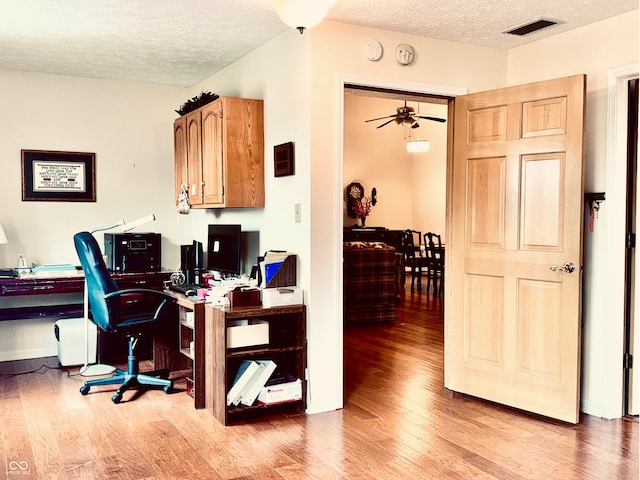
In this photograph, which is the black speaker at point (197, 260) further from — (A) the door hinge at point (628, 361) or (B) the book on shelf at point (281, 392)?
(A) the door hinge at point (628, 361)

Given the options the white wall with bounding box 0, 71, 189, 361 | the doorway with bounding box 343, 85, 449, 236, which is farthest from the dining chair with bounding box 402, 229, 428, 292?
the white wall with bounding box 0, 71, 189, 361

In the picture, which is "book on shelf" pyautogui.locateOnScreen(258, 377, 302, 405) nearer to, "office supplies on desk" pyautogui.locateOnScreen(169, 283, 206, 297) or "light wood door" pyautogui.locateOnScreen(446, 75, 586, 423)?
"office supplies on desk" pyautogui.locateOnScreen(169, 283, 206, 297)

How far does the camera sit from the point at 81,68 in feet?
16.9

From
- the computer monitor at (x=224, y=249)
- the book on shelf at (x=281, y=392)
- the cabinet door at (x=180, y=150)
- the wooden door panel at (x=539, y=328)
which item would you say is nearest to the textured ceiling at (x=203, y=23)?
the cabinet door at (x=180, y=150)

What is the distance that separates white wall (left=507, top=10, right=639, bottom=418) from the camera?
3762 millimetres

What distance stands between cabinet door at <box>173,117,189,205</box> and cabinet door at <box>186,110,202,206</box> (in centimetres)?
8

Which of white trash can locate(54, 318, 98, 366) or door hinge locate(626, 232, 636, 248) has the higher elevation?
door hinge locate(626, 232, 636, 248)

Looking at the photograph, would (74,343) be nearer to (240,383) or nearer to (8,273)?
(8,273)

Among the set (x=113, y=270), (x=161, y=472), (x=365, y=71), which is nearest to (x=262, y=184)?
(x=365, y=71)

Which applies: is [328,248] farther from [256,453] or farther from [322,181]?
[256,453]

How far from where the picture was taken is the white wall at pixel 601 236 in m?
3.76

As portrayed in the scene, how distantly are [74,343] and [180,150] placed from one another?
1804mm

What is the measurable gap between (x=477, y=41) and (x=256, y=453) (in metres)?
3.05

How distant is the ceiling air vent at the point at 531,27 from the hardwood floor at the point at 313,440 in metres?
2.45
